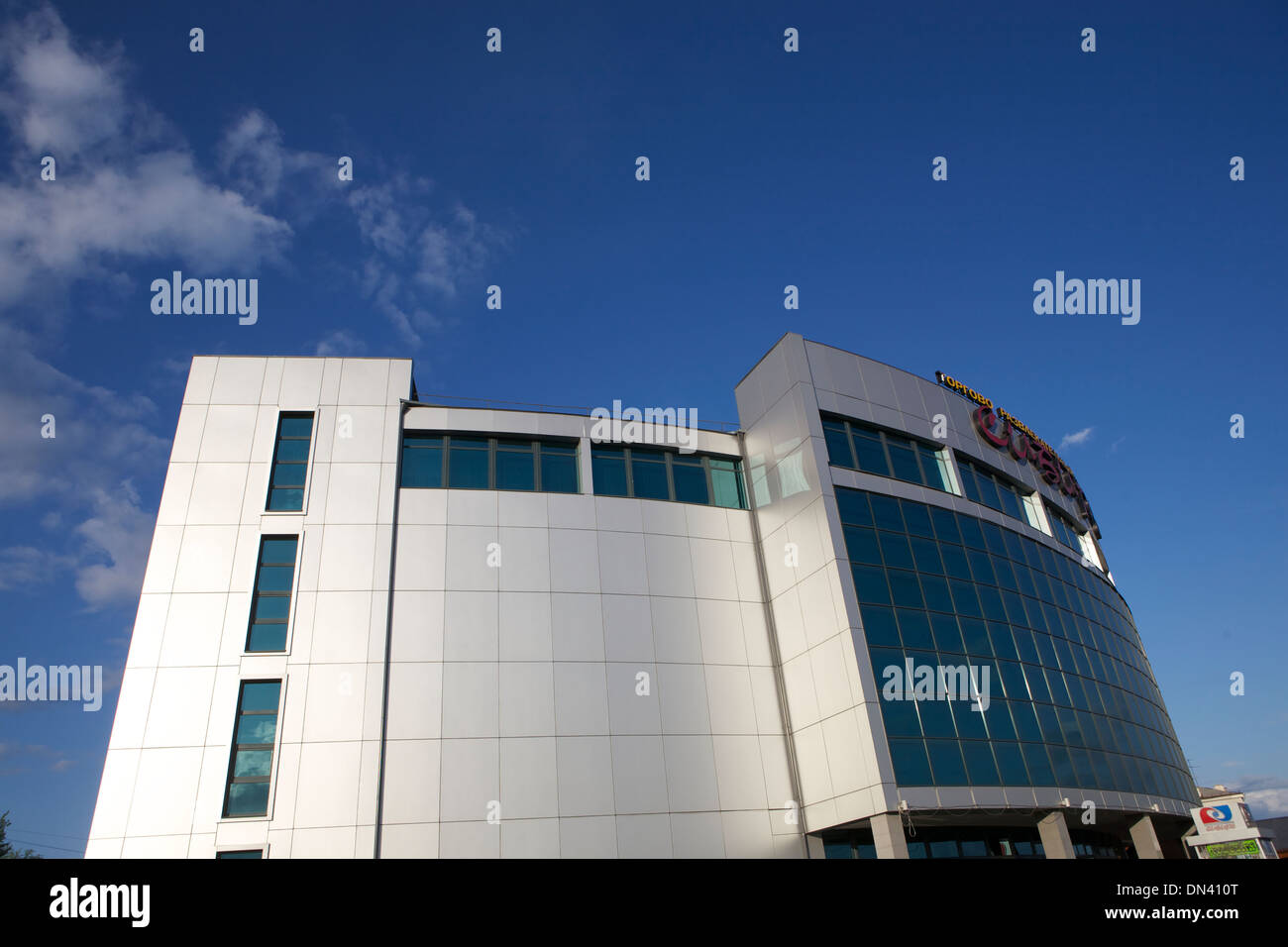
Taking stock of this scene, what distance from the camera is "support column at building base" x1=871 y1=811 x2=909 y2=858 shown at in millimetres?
20188

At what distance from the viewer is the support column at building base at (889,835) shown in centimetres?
2019

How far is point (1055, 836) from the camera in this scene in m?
23.4

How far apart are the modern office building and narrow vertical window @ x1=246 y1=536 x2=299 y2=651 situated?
0.08 metres

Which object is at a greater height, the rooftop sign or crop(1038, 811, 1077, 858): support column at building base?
the rooftop sign

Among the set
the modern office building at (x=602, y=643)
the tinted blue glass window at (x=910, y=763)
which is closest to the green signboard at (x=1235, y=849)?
the modern office building at (x=602, y=643)

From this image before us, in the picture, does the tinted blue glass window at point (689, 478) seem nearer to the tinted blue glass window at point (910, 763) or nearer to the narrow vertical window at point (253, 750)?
the tinted blue glass window at point (910, 763)

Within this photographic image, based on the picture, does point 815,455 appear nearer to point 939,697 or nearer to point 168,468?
point 939,697

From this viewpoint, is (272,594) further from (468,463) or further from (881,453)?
(881,453)

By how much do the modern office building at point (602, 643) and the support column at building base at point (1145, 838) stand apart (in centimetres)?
26

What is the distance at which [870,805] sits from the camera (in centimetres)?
2095

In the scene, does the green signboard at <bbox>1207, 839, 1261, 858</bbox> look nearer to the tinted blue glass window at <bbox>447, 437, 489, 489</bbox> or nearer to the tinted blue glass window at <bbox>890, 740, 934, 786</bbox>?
the tinted blue glass window at <bbox>890, 740, 934, 786</bbox>

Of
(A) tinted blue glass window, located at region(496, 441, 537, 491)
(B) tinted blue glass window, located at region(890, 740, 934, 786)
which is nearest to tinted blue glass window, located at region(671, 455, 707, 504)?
(A) tinted blue glass window, located at region(496, 441, 537, 491)
